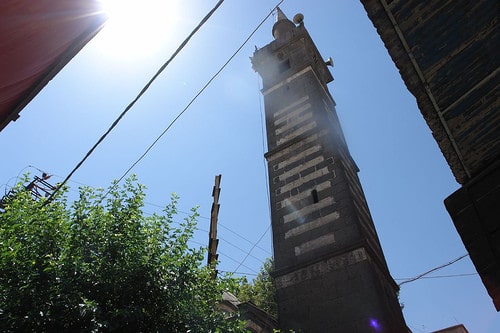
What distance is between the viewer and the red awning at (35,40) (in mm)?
3531

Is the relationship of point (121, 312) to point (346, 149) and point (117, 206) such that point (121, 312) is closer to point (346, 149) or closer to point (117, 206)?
point (117, 206)

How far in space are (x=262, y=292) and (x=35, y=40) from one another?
72.2ft

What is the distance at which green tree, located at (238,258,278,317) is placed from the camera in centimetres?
2174

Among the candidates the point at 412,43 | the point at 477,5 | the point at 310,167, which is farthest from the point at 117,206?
the point at 477,5

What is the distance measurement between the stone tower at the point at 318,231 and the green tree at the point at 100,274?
2.11 meters

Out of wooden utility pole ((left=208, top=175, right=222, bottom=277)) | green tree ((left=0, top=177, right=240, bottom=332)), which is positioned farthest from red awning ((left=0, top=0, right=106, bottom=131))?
wooden utility pole ((left=208, top=175, right=222, bottom=277))

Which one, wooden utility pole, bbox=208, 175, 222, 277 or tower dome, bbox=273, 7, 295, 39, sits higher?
tower dome, bbox=273, 7, 295, 39

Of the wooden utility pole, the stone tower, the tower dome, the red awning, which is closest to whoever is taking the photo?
the red awning

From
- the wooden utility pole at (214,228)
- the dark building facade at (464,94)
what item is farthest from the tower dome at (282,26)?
the dark building facade at (464,94)

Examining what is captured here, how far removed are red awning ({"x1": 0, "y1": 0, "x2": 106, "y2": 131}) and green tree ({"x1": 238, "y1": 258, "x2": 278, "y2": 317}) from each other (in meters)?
19.3

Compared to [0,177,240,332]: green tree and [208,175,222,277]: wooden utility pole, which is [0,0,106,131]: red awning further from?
[208,175,222,277]: wooden utility pole

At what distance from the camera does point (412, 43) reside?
126 inches

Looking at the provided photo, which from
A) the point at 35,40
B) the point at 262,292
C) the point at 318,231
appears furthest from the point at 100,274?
the point at 262,292

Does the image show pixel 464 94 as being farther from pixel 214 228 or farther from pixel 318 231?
pixel 214 228
